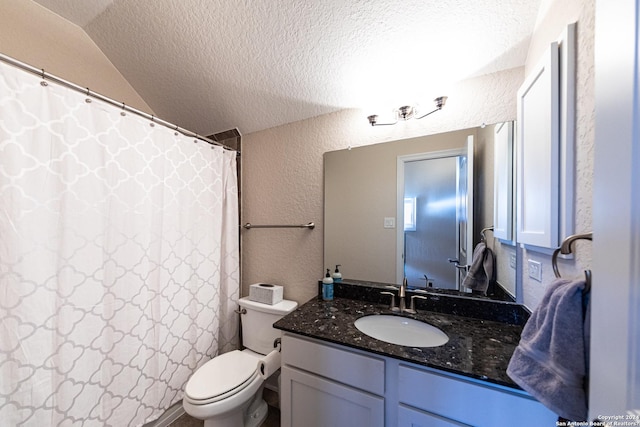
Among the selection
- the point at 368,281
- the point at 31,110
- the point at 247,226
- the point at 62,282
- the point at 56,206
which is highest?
the point at 31,110

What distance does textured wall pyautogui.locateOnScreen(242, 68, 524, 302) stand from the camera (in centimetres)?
133

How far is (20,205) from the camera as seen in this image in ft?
2.88

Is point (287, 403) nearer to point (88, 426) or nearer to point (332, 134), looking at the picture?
point (88, 426)

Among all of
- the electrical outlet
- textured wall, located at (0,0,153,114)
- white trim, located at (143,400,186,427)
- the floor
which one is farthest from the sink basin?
textured wall, located at (0,0,153,114)

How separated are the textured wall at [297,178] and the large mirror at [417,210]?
3.1 inches

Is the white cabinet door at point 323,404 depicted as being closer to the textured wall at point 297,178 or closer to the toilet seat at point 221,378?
the toilet seat at point 221,378

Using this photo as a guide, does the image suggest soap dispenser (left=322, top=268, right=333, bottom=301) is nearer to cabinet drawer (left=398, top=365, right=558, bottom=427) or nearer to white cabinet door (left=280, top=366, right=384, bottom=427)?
white cabinet door (left=280, top=366, right=384, bottom=427)

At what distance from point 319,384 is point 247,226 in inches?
49.7

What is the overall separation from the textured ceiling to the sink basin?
50.4 inches

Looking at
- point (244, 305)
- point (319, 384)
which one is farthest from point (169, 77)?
point (319, 384)

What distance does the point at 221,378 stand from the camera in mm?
1282

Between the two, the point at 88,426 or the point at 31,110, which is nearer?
the point at 31,110

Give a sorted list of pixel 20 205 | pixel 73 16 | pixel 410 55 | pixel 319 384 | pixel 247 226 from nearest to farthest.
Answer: pixel 20 205 < pixel 319 384 < pixel 410 55 < pixel 73 16 < pixel 247 226

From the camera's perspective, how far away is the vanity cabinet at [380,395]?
0.72 meters
